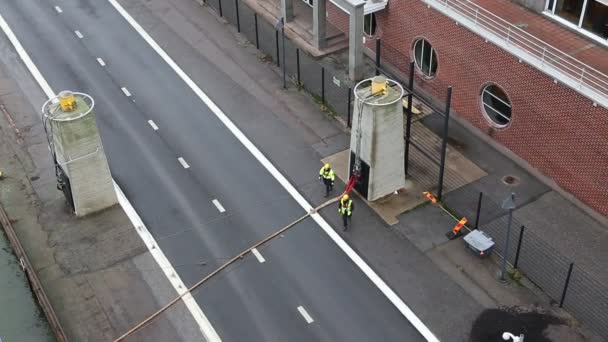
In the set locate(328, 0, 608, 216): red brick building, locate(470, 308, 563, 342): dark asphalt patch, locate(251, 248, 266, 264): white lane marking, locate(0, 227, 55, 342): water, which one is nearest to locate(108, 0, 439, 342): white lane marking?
locate(470, 308, 563, 342): dark asphalt patch

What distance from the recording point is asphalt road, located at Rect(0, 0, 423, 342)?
2306 centimetres

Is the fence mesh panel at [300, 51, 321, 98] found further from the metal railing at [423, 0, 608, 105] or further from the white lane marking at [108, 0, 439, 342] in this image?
the metal railing at [423, 0, 608, 105]

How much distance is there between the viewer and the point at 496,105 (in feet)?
96.6

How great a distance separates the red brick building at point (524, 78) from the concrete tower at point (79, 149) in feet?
47.5

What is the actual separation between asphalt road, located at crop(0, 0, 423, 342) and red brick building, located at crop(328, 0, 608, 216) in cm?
814

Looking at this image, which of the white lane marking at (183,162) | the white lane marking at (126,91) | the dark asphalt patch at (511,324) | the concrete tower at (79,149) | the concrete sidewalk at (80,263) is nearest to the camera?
the dark asphalt patch at (511,324)

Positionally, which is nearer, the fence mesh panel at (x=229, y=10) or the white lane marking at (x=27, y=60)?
the white lane marking at (x=27, y=60)

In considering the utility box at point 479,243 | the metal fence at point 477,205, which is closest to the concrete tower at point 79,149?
the metal fence at point 477,205

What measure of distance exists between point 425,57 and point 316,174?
8232 mm

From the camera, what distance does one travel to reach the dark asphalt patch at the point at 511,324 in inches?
880

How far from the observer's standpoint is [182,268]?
24.9 metres

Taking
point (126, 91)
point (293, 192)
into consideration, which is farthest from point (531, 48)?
point (126, 91)

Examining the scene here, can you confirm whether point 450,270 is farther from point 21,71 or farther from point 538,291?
point 21,71

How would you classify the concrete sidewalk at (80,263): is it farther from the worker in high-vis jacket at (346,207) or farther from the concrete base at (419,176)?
the concrete base at (419,176)
